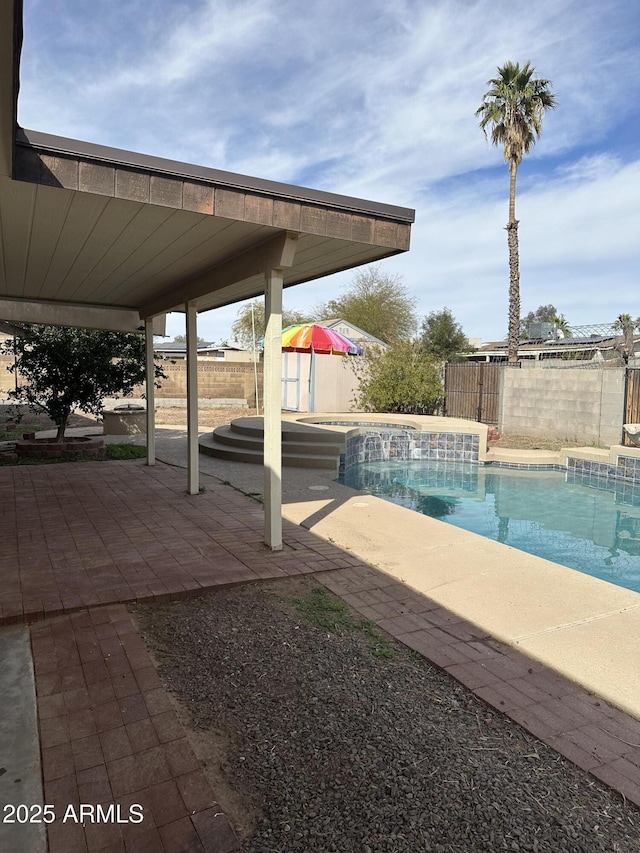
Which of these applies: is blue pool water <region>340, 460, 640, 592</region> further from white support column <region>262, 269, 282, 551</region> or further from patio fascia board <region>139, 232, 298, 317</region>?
patio fascia board <region>139, 232, 298, 317</region>

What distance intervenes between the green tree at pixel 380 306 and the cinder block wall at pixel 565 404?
17312 mm

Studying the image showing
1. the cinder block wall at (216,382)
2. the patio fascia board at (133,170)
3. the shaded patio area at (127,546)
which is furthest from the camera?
the cinder block wall at (216,382)

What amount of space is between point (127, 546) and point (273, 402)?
1.79 metres

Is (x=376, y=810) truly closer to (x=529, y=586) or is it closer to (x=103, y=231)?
(x=529, y=586)

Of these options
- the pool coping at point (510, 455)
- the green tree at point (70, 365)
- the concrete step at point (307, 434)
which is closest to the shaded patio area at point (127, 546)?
the green tree at point (70, 365)

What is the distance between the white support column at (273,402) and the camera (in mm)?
4344

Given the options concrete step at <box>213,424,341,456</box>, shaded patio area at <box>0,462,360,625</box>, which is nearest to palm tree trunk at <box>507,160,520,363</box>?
concrete step at <box>213,424,341,456</box>

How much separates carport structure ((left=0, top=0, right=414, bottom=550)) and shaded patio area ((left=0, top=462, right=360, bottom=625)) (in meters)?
0.50

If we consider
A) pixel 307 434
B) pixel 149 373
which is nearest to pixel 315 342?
pixel 307 434

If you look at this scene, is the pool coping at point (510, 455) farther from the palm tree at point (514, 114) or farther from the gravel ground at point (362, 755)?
the gravel ground at point (362, 755)

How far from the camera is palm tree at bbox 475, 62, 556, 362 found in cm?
1700

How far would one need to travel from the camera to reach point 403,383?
15781 mm

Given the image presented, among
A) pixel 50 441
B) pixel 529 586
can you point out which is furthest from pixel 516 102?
pixel 529 586

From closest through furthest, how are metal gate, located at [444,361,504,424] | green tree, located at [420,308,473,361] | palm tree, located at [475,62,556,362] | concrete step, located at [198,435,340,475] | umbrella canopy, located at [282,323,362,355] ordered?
concrete step, located at [198,435,340,475] < metal gate, located at [444,361,504,424] < umbrella canopy, located at [282,323,362,355] < palm tree, located at [475,62,556,362] < green tree, located at [420,308,473,361]
